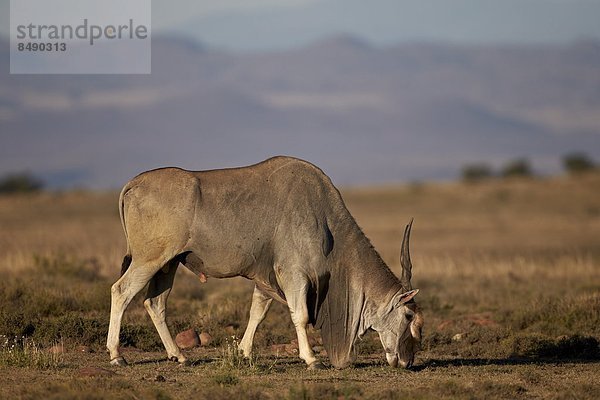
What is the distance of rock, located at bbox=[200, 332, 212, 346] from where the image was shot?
1520cm

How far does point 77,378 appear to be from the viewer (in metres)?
11.3

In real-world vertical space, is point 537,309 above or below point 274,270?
below

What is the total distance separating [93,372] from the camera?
1173 centimetres

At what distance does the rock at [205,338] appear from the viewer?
1520 cm

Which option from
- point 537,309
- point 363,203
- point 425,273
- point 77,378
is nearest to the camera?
point 77,378

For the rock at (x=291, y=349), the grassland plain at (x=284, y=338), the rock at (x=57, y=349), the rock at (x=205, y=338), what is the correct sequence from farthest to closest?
the rock at (x=205, y=338) < the rock at (x=291, y=349) < the rock at (x=57, y=349) < the grassland plain at (x=284, y=338)

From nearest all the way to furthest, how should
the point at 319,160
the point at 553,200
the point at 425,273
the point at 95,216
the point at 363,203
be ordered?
the point at 425,273 < the point at 95,216 < the point at 553,200 < the point at 363,203 < the point at 319,160

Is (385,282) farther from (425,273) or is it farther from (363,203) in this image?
(363,203)

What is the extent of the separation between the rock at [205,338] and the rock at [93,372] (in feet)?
10.9

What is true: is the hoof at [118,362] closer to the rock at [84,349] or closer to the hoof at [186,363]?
the hoof at [186,363]

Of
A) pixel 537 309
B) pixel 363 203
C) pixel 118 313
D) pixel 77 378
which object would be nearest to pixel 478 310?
pixel 537 309

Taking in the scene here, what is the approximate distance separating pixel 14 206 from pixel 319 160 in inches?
5701

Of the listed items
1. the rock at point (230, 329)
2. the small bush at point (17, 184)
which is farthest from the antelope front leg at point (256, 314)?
the small bush at point (17, 184)

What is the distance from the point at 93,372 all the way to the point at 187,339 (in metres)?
3.45
